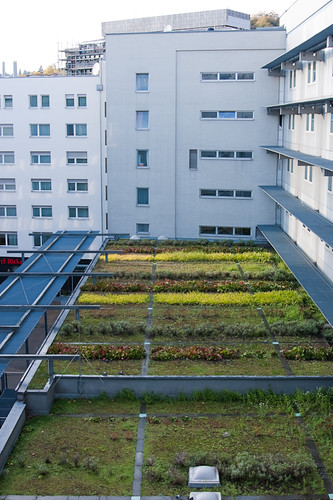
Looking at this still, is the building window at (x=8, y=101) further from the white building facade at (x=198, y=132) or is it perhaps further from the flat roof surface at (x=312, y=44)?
the flat roof surface at (x=312, y=44)

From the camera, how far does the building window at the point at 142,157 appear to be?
31578 mm

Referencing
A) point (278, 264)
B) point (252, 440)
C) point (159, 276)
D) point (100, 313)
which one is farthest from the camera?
point (278, 264)

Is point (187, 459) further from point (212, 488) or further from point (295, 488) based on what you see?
point (295, 488)

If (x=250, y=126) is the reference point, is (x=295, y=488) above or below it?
below

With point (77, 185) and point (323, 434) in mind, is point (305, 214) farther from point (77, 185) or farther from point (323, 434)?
point (77, 185)

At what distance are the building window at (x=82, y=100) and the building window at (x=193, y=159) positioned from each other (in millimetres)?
8939

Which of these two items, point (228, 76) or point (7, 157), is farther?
point (7, 157)

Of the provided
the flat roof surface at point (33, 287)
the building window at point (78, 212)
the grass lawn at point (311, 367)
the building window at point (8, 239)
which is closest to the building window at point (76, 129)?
the building window at point (78, 212)

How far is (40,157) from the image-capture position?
3766 centimetres

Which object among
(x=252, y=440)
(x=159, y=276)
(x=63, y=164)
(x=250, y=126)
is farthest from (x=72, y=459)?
(x=63, y=164)

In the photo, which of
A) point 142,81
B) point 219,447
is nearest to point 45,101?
point 142,81

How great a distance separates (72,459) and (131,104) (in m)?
22.3

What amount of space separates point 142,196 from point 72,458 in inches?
846

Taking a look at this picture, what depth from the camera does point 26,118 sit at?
3716 cm
